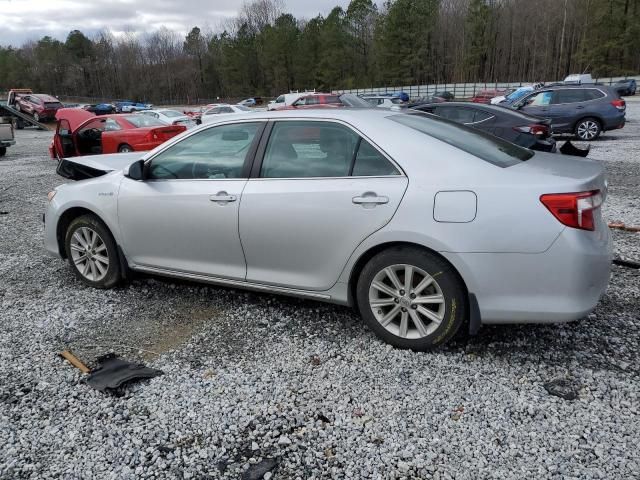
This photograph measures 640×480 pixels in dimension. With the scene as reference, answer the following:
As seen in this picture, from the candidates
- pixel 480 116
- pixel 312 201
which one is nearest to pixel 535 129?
pixel 480 116

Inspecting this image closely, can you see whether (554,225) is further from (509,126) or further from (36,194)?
(36,194)

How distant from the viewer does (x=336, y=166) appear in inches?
136

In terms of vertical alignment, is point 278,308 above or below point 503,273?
below

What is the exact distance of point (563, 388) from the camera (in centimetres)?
293

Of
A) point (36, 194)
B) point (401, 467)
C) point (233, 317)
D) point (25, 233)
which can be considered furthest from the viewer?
point (36, 194)

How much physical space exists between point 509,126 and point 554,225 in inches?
328

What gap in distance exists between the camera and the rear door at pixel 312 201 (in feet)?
10.7

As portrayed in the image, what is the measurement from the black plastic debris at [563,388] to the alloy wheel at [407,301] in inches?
Result: 27.9

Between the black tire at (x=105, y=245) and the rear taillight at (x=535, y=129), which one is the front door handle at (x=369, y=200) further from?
the rear taillight at (x=535, y=129)

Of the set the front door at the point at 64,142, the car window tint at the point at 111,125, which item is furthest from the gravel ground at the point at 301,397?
the front door at the point at 64,142

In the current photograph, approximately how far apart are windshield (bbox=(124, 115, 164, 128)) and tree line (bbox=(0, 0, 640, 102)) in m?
64.8

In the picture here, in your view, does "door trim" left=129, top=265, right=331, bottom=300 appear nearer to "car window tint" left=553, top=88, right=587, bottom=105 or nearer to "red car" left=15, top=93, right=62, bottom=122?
"car window tint" left=553, top=88, right=587, bottom=105

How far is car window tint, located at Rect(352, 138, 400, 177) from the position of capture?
3.26 meters

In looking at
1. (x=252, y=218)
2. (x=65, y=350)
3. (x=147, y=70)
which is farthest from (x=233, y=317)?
(x=147, y=70)
